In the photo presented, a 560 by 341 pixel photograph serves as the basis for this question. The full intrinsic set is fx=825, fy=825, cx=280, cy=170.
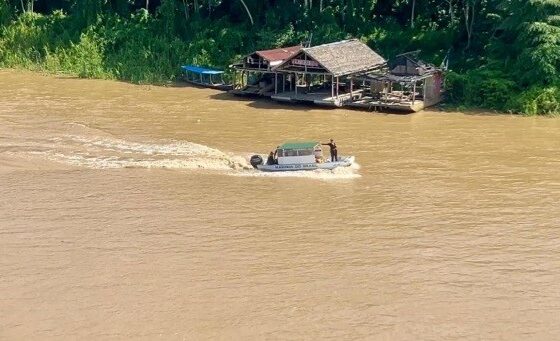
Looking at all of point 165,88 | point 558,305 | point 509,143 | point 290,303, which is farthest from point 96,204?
point 165,88

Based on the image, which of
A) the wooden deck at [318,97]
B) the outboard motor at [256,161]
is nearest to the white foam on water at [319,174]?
the outboard motor at [256,161]

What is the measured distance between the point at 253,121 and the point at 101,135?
17.0ft

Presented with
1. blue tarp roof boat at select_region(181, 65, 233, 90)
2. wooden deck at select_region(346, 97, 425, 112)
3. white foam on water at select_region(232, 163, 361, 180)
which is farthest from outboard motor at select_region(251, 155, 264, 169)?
blue tarp roof boat at select_region(181, 65, 233, 90)

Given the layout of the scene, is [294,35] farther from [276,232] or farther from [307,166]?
[276,232]

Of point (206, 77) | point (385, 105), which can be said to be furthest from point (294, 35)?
point (385, 105)

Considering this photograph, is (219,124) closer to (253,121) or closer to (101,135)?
(253,121)

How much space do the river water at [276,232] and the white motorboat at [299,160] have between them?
34 cm

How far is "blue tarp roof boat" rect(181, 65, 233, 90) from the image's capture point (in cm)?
3391

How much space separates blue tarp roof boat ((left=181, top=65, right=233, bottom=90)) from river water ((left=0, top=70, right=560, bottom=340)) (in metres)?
7.00

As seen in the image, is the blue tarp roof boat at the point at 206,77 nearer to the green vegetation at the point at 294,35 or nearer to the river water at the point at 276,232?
the green vegetation at the point at 294,35

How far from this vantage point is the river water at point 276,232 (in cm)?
1309

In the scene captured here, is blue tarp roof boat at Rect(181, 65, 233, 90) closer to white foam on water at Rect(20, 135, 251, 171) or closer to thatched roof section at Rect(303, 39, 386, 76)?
thatched roof section at Rect(303, 39, 386, 76)

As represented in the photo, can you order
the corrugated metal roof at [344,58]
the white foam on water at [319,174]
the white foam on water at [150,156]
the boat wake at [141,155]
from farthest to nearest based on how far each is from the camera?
the corrugated metal roof at [344,58] < the boat wake at [141,155] < the white foam on water at [150,156] < the white foam on water at [319,174]

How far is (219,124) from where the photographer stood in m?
27.2
